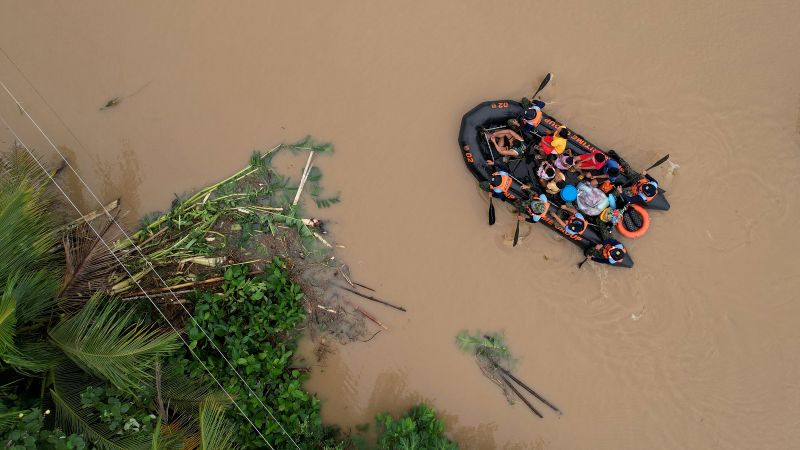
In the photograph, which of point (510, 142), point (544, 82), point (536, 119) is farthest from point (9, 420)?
point (544, 82)

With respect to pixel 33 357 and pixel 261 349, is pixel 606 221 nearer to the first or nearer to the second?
pixel 261 349

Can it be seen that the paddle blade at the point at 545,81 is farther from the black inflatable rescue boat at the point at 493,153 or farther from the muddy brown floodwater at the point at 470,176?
the black inflatable rescue boat at the point at 493,153

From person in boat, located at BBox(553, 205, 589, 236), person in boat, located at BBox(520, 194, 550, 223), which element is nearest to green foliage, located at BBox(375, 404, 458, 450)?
person in boat, located at BBox(520, 194, 550, 223)

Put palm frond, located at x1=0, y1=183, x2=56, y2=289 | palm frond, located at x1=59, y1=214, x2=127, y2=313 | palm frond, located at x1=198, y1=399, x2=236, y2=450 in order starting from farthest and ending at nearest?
1. palm frond, located at x1=59, y1=214, x2=127, y2=313
2. palm frond, located at x1=0, y1=183, x2=56, y2=289
3. palm frond, located at x1=198, y1=399, x2=236, y2=450

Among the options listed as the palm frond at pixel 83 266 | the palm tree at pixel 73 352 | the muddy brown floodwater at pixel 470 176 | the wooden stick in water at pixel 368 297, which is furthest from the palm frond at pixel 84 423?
the wooden stick in water at pixel 368 297

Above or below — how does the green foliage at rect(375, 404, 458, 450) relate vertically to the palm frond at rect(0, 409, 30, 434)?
below

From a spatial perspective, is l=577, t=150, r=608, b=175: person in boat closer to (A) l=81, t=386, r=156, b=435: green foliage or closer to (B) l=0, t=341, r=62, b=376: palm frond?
(A) l=81, t=386, r=156, b=435: green foliage

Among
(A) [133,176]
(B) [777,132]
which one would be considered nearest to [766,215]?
(B) [777,132]

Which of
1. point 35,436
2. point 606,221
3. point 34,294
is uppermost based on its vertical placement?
point 34,294
